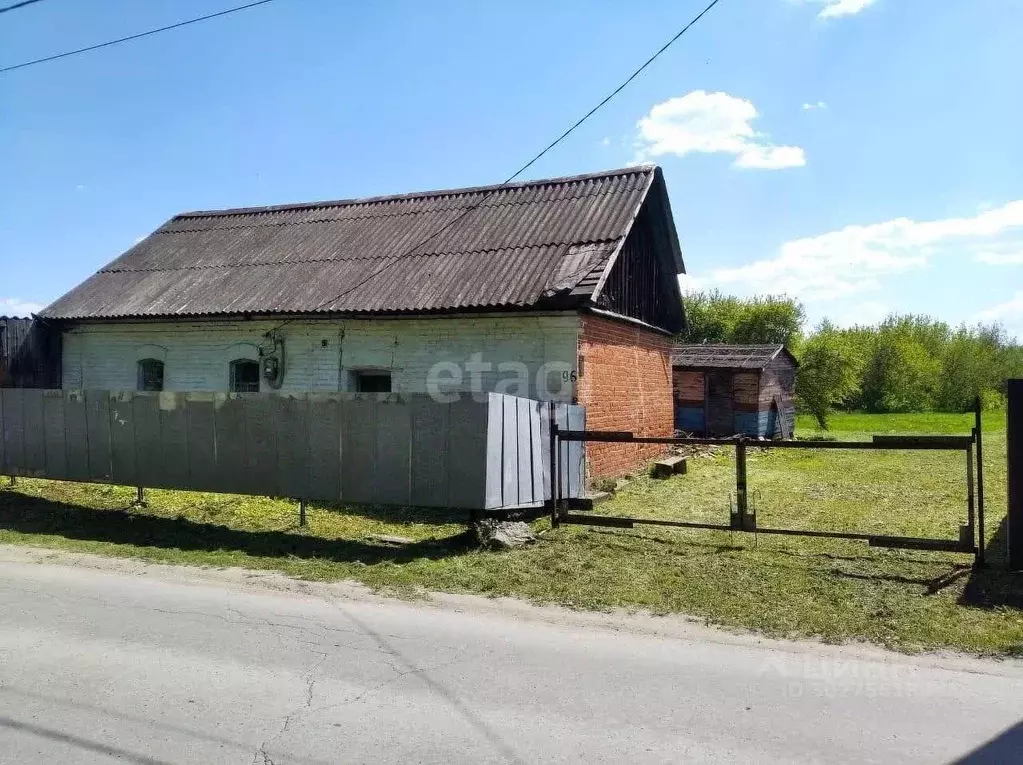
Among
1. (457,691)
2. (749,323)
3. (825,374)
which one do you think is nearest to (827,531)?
(457,691)

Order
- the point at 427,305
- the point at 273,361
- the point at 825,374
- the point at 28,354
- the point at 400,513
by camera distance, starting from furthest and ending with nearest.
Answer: the point at 825,374, the point at 28,354, the point at 273,361, the point at 427,305, the point at 400,513

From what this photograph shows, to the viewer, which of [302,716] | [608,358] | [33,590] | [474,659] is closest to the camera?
[302,716]

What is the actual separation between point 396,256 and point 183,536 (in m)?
7.46

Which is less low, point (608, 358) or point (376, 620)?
point (608, 358)

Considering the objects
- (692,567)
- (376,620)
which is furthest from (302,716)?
(692,567)

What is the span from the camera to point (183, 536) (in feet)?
30.6

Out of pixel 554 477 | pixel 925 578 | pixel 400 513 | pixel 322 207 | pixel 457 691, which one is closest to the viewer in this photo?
pixel 457 691

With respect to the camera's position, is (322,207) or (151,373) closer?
(151,373)

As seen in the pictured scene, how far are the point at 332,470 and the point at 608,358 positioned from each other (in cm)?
582

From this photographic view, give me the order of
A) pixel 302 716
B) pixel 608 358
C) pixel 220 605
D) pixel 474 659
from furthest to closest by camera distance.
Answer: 1. pixel 608 358
2. pixel 220 605
3. pixel 474 659
4. pixel 302 716

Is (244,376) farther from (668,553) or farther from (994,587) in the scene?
(994,587)

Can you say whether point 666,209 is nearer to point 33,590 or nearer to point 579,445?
point 579,445

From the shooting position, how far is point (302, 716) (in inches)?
157

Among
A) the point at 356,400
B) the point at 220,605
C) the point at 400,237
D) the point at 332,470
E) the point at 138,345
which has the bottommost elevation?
the point at 220,605
